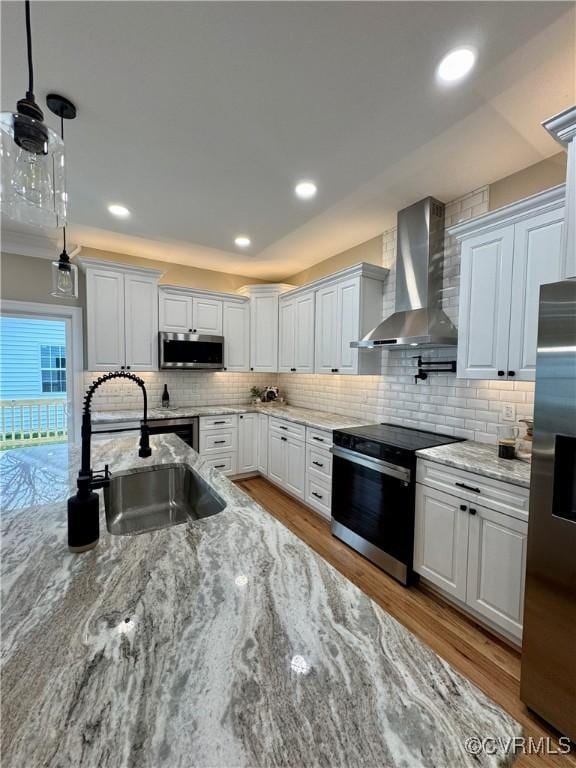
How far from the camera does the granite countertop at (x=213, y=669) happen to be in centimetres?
49

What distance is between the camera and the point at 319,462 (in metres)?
3.24

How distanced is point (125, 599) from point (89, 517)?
1.00ft

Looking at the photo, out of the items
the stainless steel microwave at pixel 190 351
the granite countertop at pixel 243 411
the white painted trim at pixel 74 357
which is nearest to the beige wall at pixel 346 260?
the stainless steel microwave at pixel 190 351

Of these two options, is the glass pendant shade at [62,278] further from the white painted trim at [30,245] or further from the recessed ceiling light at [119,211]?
the white painted trim at [30,245]

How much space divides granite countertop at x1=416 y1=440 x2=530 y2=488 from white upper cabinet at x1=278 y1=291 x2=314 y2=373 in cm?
194

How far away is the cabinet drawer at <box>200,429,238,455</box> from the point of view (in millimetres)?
3878

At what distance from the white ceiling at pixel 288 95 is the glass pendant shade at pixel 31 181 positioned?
22.7 inches

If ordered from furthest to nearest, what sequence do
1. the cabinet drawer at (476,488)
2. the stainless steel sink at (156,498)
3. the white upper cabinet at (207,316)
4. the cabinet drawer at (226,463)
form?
1. the white upper cabinet at (207,316)
2. the cabinet drawer at (226,463)
3. the cabinet drawer at (476,488)
4. the stainless steel sink at (156,498)

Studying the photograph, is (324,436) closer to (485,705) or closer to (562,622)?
(562,622)

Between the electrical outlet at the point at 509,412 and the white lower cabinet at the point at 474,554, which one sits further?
the electrical outlet at the point at 509,412

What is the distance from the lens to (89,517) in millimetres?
990

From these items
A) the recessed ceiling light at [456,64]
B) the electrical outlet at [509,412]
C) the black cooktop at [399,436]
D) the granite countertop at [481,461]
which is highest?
the recessed ceiling light at [456,64]

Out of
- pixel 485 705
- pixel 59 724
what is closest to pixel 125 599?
pixel 59 724

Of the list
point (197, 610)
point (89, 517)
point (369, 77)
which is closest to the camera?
point (197, 610)
